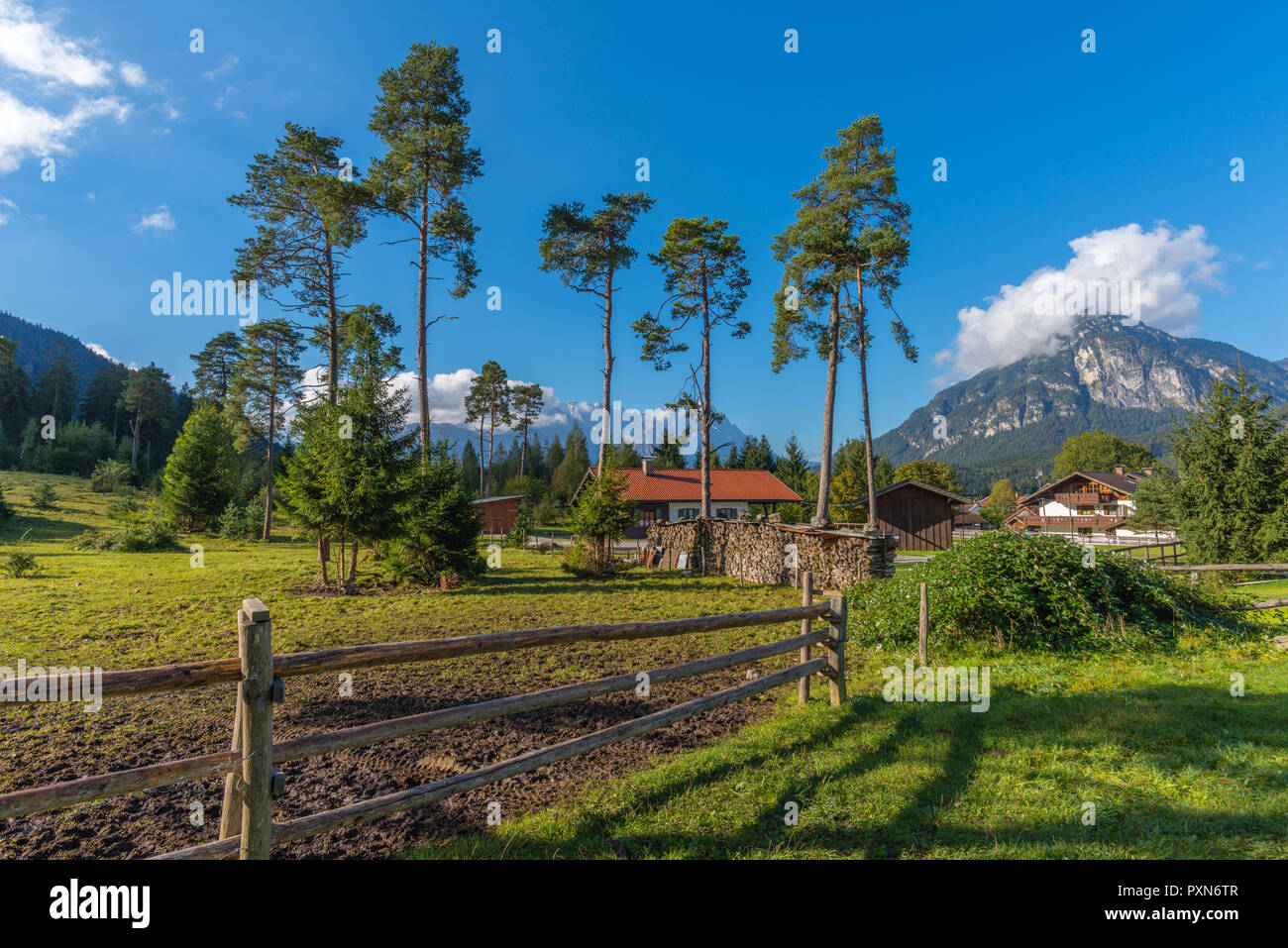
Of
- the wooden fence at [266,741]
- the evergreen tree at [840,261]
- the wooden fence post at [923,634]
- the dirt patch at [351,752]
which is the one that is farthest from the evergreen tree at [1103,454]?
the wooden fence at [266,741]

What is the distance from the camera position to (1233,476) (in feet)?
51.2

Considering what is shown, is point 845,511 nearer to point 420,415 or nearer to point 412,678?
point 420,415

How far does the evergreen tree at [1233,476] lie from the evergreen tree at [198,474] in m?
41.9

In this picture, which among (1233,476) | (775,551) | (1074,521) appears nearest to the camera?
(1233,476)

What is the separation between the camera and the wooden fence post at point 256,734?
3.03 metres

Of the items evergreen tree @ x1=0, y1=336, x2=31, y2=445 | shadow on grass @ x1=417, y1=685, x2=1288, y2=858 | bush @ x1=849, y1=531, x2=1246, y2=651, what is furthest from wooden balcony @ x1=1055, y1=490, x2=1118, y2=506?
evergreen tree @ x1=0, y1=336, x2=31, y2=445

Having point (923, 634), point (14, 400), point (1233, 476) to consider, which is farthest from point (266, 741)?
point (14, 400)

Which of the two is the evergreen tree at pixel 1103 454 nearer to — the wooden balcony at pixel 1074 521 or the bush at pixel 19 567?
the wooden balcony at pixel 1074 521

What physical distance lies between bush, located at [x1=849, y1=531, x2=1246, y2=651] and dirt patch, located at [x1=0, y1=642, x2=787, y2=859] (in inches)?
137

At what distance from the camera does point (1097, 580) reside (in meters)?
8.84

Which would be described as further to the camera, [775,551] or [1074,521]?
[1074,521]

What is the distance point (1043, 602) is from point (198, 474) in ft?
122

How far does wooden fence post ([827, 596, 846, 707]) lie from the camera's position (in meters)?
6.50

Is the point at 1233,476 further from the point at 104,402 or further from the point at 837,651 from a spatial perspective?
the point at 104,402
